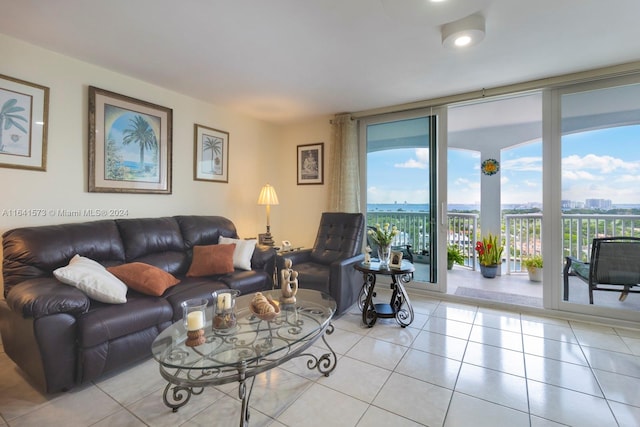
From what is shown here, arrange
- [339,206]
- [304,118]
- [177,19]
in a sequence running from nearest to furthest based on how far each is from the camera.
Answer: [177,19] → [339,206] → [304,118]

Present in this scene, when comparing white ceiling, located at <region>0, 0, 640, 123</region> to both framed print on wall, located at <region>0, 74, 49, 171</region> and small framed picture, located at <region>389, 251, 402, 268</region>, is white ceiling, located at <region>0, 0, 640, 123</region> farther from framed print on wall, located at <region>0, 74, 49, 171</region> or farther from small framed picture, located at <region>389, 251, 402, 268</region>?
small framed picture, located at <region>389, 251, 402, 268</region>

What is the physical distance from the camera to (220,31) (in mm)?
2160

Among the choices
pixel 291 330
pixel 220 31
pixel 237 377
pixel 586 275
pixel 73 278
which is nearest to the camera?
pixel 237 377

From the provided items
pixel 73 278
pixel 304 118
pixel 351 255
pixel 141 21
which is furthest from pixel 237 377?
pixel 304 118

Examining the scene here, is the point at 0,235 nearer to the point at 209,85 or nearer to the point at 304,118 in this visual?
the point at 209,85

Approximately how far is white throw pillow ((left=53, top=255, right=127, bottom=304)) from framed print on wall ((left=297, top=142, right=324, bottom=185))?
297 cm

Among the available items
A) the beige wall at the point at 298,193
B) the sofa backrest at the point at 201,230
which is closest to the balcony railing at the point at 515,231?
the beige wall at the point at 298,193

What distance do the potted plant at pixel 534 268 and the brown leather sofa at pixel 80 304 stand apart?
428 centimetres

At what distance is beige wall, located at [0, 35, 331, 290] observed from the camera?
237 cm

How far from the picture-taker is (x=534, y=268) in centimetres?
446

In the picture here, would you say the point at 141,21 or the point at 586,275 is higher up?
the point at 141,21

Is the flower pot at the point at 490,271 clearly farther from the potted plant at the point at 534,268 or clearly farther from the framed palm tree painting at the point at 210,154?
the framed palm tree painting at the point at 210,154

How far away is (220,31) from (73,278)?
6.59ft

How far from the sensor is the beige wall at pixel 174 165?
2365 mm
